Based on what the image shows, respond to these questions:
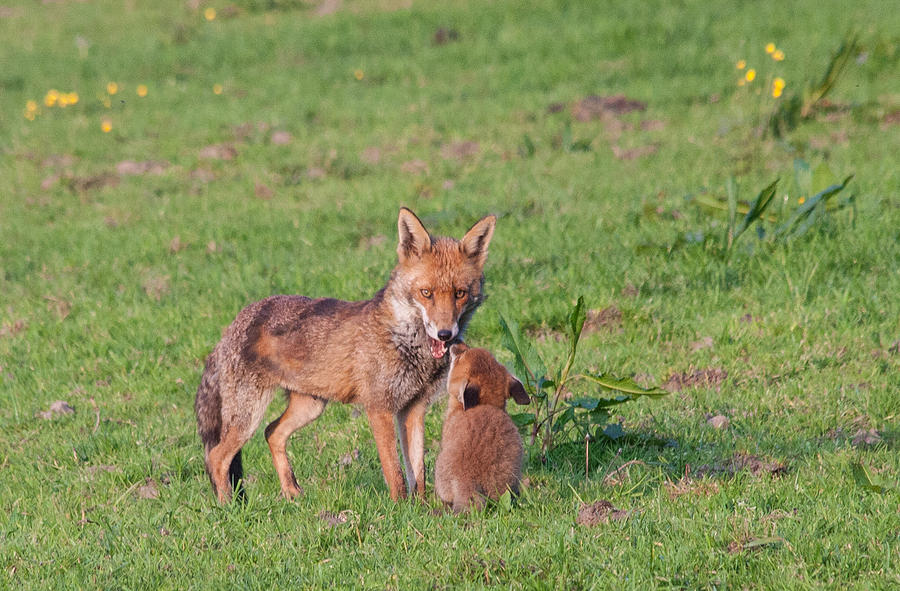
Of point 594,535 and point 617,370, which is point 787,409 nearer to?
point 617,370

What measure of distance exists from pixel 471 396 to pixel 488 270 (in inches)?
178

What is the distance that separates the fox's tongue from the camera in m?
6.25

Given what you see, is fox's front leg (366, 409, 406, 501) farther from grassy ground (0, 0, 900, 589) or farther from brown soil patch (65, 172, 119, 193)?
Result: brown soil patch (65, 172, 119, 193)

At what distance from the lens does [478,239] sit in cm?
648

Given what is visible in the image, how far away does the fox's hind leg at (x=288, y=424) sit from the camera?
662 cm

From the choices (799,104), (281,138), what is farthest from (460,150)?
(799,104)

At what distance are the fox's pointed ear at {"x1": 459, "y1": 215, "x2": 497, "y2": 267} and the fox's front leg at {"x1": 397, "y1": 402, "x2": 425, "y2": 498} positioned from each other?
3.45 feet

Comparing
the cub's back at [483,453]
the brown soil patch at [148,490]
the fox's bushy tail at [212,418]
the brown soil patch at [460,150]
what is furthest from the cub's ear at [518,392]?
the brown soil patch at [460,150]

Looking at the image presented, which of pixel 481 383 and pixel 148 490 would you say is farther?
pixel 148 490

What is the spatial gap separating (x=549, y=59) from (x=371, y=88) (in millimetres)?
3422

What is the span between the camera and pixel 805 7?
1925cm

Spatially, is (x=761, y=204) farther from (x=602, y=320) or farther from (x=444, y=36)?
(x=444, y=36)

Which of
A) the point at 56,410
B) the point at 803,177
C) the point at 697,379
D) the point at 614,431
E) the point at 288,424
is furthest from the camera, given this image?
the point at 803,177

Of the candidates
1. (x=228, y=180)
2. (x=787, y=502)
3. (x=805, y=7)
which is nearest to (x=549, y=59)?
(x=805, y=7)
